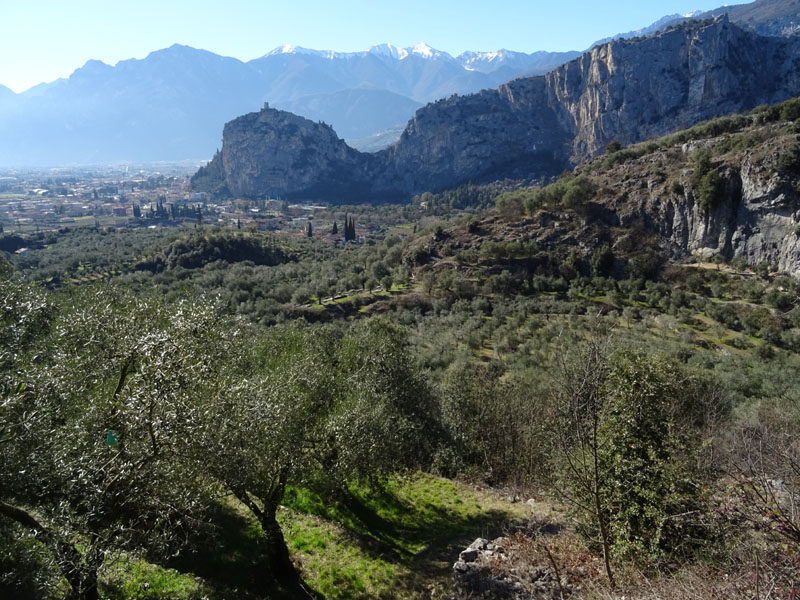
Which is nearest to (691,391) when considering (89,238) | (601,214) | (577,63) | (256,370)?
(256,370)

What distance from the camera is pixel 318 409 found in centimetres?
1428

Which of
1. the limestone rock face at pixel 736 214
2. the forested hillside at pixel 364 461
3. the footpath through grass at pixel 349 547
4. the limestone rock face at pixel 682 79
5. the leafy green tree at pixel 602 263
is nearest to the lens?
the forested hillside at pixel 364 461

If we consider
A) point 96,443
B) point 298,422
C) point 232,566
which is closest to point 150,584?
point 232,566

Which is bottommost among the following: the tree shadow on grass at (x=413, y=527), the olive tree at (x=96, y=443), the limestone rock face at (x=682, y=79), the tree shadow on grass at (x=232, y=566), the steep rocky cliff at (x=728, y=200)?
the tree shadow on grass at (x=413, y=527)

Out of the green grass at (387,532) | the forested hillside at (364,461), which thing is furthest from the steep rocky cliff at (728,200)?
the green grass at (387,532)

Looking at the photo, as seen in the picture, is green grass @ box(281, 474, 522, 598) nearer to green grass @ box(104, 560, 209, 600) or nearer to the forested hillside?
the forested hillside

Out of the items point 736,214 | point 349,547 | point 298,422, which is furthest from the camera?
point 736,214

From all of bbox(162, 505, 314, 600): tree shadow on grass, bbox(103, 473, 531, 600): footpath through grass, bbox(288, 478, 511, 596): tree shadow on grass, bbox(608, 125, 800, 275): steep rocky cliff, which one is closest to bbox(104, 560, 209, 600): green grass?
bbox(103, 473, 531, 600): footpath through grass

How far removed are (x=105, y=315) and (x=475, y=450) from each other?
62.7ft

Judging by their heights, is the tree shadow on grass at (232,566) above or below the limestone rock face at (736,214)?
below

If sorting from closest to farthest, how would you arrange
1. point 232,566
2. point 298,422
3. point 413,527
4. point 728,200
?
point 298,422
point 232,566
point 413,527
point 728,200

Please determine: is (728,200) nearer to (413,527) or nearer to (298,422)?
(413,527)

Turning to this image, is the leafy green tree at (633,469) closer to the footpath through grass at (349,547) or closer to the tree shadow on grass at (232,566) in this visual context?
the footpath through grass at (349,547)

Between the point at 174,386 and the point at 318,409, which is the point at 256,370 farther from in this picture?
the point at 174,386
